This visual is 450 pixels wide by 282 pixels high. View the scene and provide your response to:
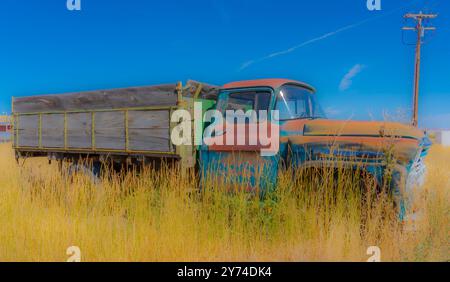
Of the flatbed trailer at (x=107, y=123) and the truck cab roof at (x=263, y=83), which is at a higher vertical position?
the truck cab roof at (x=263, y=83)

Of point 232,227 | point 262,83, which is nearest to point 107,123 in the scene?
point 262,83

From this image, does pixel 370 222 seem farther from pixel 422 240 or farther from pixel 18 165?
pixel 18 165

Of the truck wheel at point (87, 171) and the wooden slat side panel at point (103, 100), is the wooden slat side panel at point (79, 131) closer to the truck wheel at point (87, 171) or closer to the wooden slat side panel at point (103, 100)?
the wooden slat side panel at point (103, 100)

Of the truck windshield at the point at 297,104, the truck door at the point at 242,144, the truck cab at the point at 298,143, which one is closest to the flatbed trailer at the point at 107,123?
the truck door at the point at 242,144

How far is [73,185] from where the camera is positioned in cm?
540

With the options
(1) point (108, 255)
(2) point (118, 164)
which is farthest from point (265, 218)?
(2) point (118, 164)

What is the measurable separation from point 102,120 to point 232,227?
2.94m

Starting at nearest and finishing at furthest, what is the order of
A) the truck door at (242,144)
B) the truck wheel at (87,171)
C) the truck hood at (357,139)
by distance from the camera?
1. the truck hood at (357,139)
2. the truck door at (242,144)
3. the truck wheel at (87,171)

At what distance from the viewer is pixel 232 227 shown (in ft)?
12.9

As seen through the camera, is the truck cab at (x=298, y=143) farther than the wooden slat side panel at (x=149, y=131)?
No

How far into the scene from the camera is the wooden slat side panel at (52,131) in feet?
19.9

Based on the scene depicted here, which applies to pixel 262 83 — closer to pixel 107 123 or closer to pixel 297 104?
pixel 297 104
